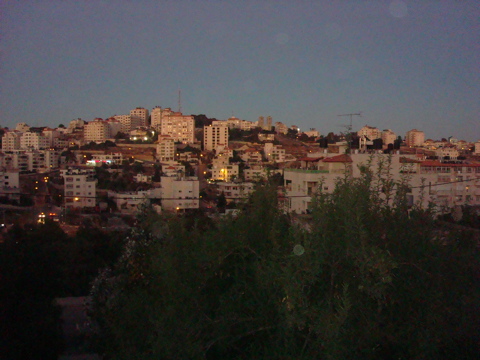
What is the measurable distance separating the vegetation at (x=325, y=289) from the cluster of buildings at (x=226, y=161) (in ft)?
0.94

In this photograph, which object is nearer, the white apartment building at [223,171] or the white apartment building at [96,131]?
the white apartment building at [223,171]

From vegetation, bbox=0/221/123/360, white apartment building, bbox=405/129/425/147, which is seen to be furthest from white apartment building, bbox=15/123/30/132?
vegetation, bbox=0/221/123/360

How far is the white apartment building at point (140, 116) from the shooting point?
221ft

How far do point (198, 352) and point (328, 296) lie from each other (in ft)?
1.94

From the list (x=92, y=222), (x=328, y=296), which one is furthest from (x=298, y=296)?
(x=92, y=222)

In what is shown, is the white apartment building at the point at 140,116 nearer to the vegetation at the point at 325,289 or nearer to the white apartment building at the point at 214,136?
the white apartment building at the point at 214,136

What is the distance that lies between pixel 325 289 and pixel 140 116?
6879 centimetres

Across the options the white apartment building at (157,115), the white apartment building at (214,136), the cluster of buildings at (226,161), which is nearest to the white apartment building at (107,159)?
the cluster of buildings at (226,161)

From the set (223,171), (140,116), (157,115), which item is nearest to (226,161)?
(223,171)

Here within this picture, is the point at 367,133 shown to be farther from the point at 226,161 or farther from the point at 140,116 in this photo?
the point at 140,116

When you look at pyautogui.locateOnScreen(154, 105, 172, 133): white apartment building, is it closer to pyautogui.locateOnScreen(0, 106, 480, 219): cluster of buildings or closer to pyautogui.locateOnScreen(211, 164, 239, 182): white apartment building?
pyautogui.locateOnScreen(0, 106, 480, 219): cluster of buildings

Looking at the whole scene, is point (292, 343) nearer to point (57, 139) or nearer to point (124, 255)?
point (124, 255)

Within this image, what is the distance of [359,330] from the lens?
181 centimetres

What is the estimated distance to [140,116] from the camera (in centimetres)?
6825
